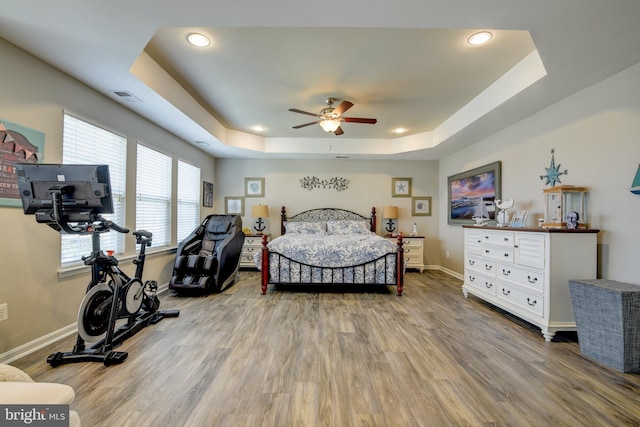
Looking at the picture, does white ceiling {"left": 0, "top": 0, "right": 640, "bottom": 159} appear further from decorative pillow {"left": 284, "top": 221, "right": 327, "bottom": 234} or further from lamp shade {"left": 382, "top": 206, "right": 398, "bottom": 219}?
decorative pillow {"left": 284, "top": 221, "right": 327, "bottom": 234}

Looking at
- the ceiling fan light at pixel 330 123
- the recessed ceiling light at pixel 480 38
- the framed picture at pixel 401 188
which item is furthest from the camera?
the framed picture at pixel 401 188

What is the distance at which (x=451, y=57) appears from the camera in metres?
2.75

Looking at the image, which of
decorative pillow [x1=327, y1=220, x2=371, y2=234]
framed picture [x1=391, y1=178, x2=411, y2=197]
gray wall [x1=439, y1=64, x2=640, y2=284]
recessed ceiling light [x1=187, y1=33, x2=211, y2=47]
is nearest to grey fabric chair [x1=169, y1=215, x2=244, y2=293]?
decorative pillow [x1=327, y1=220, x2=371, y2=234]

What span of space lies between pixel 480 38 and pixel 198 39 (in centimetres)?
254

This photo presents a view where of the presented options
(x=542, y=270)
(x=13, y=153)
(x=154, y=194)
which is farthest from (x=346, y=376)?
(x=154, y=194)

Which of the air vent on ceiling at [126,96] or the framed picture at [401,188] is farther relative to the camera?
the framed picture at [401,188]

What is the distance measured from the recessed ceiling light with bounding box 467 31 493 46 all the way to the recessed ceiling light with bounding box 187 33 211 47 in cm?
239

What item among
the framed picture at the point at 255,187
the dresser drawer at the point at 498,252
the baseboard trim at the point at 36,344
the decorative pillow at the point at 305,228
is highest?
the framed picture at the point at 255,187

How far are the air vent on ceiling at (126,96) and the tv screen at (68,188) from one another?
1348mm

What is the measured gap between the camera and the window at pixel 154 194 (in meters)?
3.85

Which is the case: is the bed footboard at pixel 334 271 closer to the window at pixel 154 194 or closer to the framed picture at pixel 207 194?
the window at pixel 154 194

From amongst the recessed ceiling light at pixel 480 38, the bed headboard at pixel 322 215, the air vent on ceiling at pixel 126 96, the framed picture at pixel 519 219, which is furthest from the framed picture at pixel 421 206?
the air vent on ceiling at pixel 126 96

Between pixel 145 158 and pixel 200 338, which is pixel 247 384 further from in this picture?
pixel 145 158

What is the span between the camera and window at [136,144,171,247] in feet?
12.6
